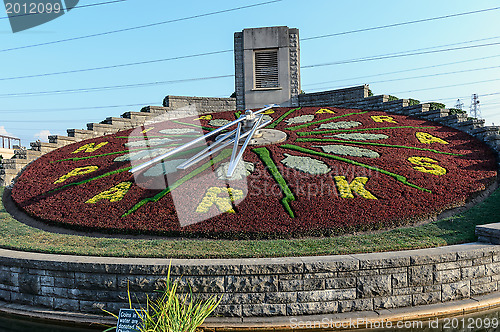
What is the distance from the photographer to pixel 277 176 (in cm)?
868

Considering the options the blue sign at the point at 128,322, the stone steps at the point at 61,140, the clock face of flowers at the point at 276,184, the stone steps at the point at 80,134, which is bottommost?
the blue sign at the point at 128,322

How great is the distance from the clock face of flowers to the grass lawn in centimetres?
41

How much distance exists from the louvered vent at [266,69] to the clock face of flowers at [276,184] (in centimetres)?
591

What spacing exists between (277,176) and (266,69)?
10.6 meters

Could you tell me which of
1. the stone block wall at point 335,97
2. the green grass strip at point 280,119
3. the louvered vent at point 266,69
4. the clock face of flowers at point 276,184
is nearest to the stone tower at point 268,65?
the louvered vent at point 266,69

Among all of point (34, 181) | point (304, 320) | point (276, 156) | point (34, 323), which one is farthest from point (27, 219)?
point (304, 320)

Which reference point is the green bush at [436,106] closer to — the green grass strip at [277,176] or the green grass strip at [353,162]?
the green grass strip at [353,162]

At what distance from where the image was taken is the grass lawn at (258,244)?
19.1ft

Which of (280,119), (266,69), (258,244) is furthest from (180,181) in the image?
(266,69)

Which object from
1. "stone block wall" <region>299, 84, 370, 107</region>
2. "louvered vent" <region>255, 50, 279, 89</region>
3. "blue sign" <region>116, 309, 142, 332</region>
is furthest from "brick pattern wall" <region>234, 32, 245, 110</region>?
"blue sign" <region>116, 309, 142, 332</region>

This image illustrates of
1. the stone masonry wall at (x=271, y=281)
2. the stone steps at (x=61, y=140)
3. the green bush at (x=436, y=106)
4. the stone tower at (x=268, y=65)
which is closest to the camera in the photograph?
the stone masonry wall at (x=271, y=281)

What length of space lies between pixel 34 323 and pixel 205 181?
4.35 metres

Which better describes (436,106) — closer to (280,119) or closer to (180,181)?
(280,119)

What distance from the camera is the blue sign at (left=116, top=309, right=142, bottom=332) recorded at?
14.0 feet
